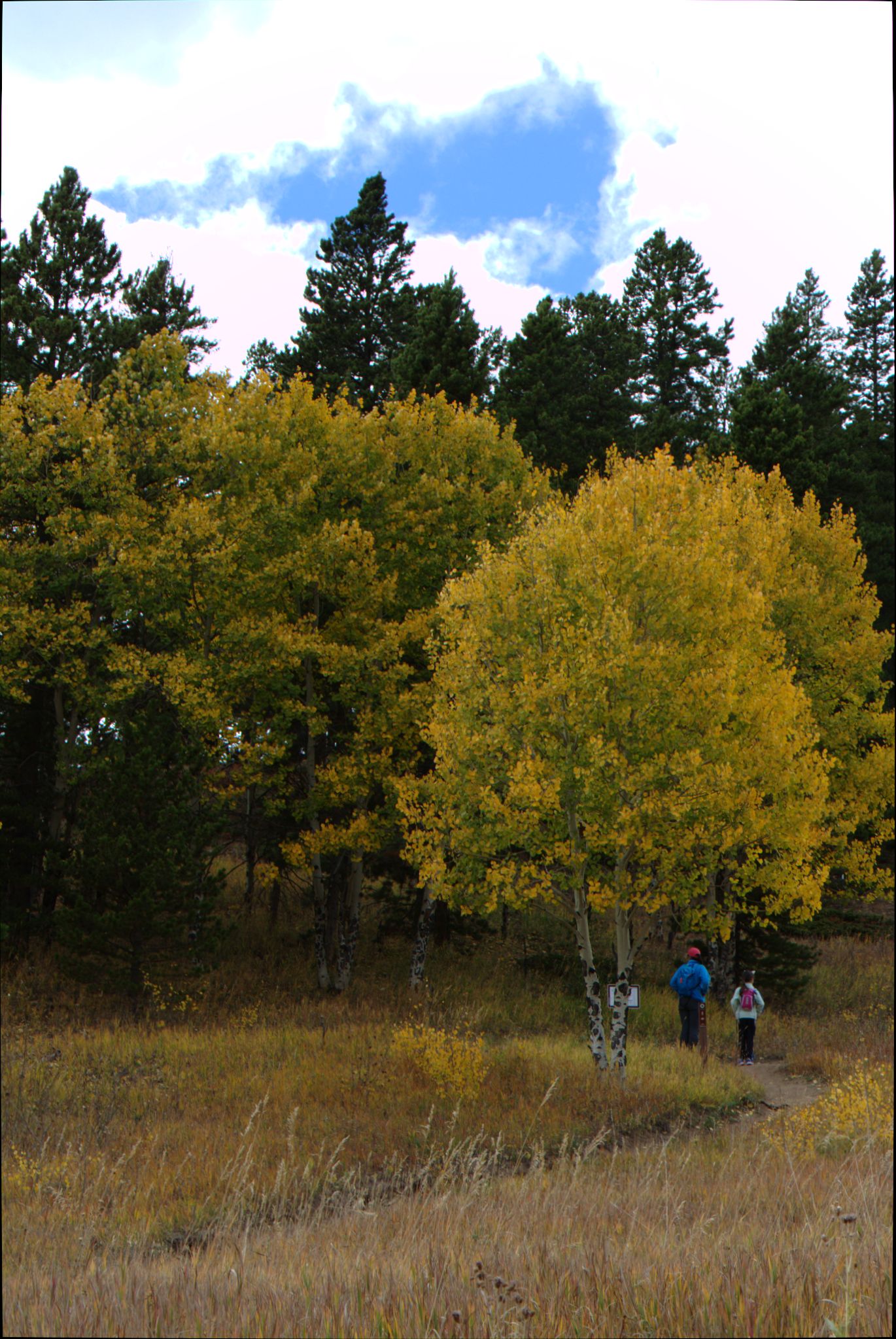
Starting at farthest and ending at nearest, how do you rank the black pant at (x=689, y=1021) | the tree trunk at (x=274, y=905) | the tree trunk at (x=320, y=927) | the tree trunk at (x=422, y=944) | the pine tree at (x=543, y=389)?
the pine tree at (x=543, y=389) < the tree trunk at (x=274, y=905) < the tree trunk at (x=422, y=944) < the tree trunk at (x=320, y=927) < the black pant at (x=689, y=1021)

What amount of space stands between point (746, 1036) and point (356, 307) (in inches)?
1016

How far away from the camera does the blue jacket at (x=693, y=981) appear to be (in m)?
16.7

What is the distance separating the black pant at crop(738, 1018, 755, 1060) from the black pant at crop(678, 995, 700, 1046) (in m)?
0.75

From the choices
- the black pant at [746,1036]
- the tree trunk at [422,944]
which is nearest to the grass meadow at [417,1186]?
the black pant at [746,1036]

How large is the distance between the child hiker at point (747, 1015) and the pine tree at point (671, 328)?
2845cm

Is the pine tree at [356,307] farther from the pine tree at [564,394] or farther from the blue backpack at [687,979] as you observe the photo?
the blue backpack at [687,979]

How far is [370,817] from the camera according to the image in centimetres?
2016

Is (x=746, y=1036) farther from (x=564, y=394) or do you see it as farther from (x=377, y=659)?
(x=564, y=394)

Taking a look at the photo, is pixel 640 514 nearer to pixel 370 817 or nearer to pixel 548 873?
pixel 548 873

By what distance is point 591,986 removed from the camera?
1511 centimetres

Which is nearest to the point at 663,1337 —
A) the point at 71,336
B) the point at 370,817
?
the point at 370,817

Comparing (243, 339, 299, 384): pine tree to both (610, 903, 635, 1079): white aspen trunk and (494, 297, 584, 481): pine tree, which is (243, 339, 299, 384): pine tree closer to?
(494, 297, 584, 481): pine tree

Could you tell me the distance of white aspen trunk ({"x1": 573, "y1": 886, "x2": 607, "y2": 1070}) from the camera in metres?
14.6

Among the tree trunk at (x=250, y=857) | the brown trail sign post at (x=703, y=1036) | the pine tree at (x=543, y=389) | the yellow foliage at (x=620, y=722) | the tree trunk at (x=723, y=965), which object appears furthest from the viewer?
the pine tree at (x=543, y=389)
